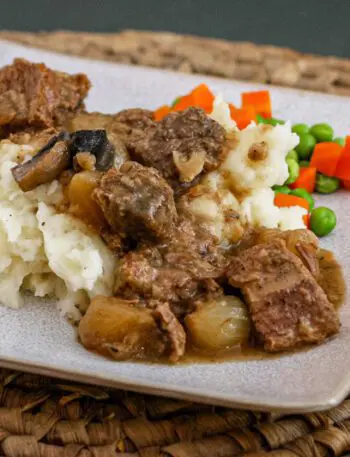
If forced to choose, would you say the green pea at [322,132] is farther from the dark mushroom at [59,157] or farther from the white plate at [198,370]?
the dark mushroom at [59,157]

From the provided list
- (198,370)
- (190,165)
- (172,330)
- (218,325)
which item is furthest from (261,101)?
(198,370)

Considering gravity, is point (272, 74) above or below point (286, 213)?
above

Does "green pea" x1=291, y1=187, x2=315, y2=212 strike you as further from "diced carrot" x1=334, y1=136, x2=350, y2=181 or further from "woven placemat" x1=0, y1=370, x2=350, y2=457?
"woven placemat" x1=0, y1=370, x2=350, y2=457

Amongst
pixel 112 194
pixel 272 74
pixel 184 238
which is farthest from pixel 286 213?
pixel 272 74

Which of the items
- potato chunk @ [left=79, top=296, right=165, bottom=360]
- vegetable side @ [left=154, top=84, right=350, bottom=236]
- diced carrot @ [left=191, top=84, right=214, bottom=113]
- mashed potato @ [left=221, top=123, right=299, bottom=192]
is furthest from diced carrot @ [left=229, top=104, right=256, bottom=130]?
potato chunk @ [left=79, top=296, right=165, bottom=360]

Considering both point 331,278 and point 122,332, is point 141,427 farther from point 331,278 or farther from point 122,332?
point 331,278

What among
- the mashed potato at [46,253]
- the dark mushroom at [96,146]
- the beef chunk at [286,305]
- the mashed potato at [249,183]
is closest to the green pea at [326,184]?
the mashed potato at [249,183]

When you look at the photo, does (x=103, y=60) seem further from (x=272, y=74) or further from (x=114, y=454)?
(x=114, y=454)
